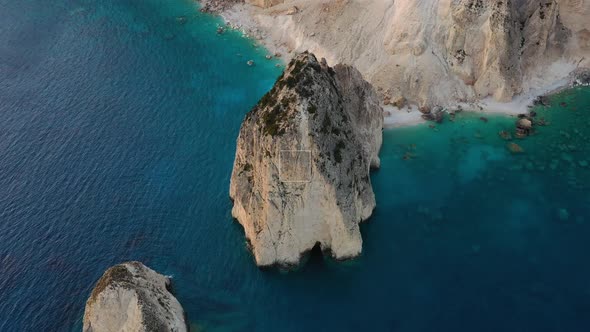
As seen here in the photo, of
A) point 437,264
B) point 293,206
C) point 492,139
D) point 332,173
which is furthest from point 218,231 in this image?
point 492,139

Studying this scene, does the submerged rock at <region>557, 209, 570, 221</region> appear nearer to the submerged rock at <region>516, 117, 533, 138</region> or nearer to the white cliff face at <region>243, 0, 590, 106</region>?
the submerged rock at <region>516, 117, 533, 138</region>

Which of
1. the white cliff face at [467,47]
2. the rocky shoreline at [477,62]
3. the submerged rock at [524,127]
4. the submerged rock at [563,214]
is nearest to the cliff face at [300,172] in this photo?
the rocky shoreline at [477,62]

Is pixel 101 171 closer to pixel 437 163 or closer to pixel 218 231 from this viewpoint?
pixel 218 231

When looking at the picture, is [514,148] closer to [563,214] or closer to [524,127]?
[524,127]

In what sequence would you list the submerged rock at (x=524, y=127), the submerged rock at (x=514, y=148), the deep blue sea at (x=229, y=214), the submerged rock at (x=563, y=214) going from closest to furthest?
1. the deep blue sea at (x=229, y=214)
2. the submerged rock at (x=563, y=214)
3. the submerged rock at (x=514, y=148)
4. the submerged rock at (x=524, y=127)

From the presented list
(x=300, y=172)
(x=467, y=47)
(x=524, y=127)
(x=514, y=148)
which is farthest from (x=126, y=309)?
(x=467, y=47)

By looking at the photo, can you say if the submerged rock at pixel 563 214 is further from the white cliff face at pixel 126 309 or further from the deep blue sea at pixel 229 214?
the white cliff face at pixel 126 309
